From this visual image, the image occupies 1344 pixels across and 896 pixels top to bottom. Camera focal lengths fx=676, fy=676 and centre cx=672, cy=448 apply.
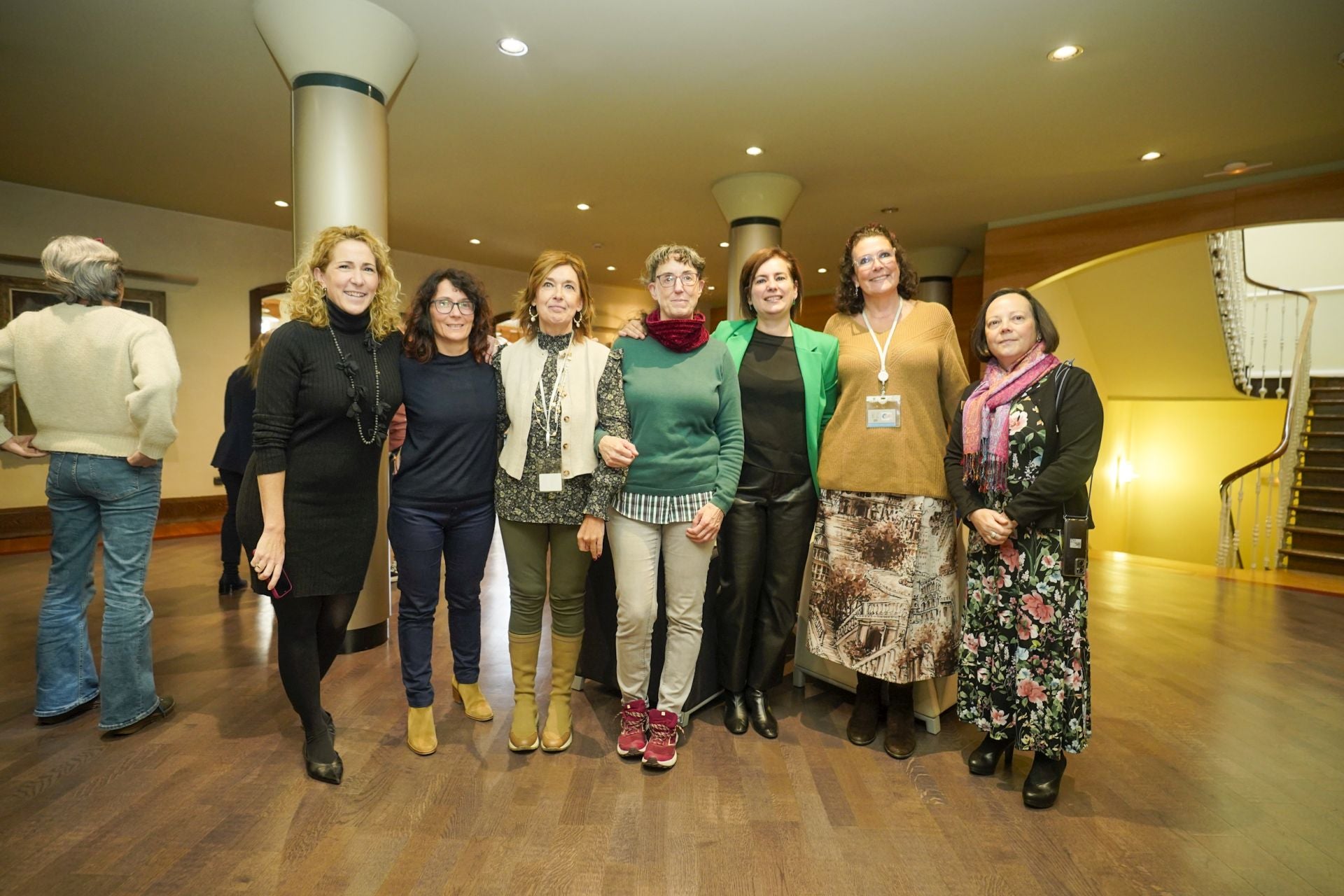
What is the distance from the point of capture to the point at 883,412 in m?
2.27

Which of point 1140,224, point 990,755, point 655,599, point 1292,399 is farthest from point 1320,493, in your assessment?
point 655,599

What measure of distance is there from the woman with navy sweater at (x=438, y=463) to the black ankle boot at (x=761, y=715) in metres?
1.12

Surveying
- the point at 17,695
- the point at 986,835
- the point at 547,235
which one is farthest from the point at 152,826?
the point at 547,235

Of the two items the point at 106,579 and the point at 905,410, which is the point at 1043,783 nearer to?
the point at 905,410

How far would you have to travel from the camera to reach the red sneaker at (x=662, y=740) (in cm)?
219

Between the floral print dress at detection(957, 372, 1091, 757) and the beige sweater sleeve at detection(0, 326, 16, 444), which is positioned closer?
the floral print dress at detection(957, 372, 1091, 757)

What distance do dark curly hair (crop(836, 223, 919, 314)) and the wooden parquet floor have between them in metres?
1.58

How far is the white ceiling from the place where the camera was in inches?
139

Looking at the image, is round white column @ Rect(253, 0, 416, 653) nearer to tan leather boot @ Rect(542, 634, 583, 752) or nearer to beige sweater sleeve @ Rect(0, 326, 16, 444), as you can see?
beige sweater sleeve @ Rect(0, 326, 16, 444)

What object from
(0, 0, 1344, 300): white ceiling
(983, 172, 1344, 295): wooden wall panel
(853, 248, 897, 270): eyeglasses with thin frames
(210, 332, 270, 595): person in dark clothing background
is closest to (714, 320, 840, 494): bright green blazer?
(853, 248, 897, 270): eyeglasses with thin frames

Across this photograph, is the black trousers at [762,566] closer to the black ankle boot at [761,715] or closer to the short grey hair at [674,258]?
the black ankle boot at [761,715]

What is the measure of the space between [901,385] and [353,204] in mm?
2737

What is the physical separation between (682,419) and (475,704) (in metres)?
1.37

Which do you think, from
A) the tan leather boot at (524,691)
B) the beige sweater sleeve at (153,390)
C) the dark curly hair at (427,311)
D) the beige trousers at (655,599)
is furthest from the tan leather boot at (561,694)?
the beige sweater sleeve at (153,390)
